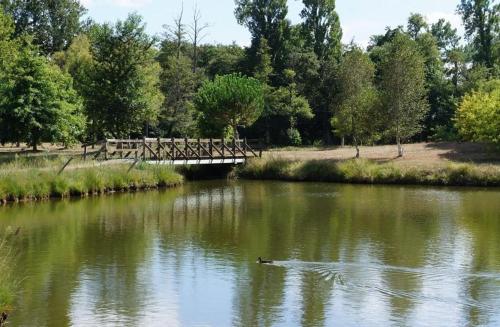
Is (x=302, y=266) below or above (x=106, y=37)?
below

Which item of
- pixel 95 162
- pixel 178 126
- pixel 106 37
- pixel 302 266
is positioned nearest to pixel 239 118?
pixel 178 126

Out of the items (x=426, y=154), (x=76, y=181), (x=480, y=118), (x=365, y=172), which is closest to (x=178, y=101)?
(x=365, y=172)

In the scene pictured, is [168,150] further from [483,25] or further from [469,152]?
[483,25]

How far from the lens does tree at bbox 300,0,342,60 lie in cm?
6688

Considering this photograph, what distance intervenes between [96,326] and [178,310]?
1.74m

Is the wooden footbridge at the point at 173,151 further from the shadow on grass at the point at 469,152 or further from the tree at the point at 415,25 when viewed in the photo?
the tree at the point at 415,25

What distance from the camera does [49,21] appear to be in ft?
263

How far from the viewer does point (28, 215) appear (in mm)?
25766

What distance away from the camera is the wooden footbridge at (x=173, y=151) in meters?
37.7

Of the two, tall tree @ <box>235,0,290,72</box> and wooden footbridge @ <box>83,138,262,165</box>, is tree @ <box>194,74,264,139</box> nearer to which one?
wooden footbridge @ <box>83,138,262,165</box>

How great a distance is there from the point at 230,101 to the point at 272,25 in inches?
804

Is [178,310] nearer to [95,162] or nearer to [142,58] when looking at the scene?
[95,162]

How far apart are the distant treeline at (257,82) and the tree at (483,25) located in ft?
0.34

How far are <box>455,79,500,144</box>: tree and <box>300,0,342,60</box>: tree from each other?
1800cm
